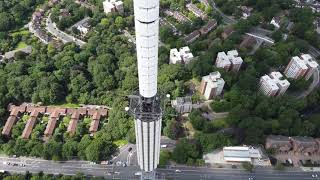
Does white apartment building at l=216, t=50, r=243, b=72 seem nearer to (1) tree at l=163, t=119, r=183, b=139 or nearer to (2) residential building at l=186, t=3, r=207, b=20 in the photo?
(1) tree at l=163, t=119, r=183, b=139

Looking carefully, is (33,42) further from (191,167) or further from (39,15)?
(191,167)

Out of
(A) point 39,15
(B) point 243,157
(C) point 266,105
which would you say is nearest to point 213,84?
(C) point 266,105

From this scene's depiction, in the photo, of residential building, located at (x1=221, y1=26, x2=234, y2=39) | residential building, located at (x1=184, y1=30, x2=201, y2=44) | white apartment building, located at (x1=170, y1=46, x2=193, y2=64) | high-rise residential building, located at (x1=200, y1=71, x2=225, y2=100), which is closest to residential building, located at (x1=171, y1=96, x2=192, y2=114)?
high-rise residential building, located at (x1=200, y1=71, x2=225, y2=100)

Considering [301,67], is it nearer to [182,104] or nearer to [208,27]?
[208,27]

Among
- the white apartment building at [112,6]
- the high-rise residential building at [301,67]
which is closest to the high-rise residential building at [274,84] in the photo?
the high-rise residential building at [301,67]

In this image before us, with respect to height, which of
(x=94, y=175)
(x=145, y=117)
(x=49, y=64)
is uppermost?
(x=145, y=117)
